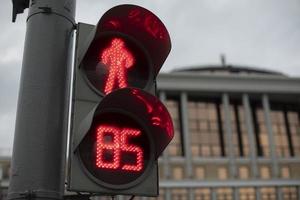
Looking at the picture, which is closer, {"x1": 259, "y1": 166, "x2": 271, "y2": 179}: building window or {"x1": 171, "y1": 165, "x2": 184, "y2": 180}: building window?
{"x1": 171, "y1": 165, "x2": 184, "y2": 180}: building window

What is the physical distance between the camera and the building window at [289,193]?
4988 cm

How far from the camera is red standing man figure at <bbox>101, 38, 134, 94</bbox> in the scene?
85.5 inches

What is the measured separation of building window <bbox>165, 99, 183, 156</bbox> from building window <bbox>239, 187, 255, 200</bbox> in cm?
737

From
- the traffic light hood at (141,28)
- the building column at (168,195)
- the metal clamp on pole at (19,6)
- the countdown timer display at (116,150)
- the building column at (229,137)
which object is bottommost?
the countdown timer display at (116,150)

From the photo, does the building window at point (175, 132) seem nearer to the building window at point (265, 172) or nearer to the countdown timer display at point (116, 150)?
the building window at point (265, 172)

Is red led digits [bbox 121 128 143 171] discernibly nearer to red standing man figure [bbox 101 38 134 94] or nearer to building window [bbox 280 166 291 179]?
red standing man figure [bbox 101 38 134 94]

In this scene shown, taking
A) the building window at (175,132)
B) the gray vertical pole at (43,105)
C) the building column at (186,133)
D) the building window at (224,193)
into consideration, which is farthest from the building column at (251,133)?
the gray vertical pole at (43,105)

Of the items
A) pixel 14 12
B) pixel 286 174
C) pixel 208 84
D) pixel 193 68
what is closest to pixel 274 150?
pixel 286 174

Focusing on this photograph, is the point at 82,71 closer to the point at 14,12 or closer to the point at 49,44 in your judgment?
the point at 49,44

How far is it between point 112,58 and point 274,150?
51.5 meters

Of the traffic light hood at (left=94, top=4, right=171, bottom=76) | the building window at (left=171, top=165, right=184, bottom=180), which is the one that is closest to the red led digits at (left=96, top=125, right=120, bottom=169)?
the traffic light hood at (left=94, top=4, right=171, bottom=76)

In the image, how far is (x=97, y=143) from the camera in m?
1.95

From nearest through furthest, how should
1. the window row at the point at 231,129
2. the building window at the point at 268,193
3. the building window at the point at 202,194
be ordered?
the building window at the point at 202,194 → the building window at the point at 268,193 → the window row at the point at 231,129

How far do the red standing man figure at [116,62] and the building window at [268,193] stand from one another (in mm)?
49092
